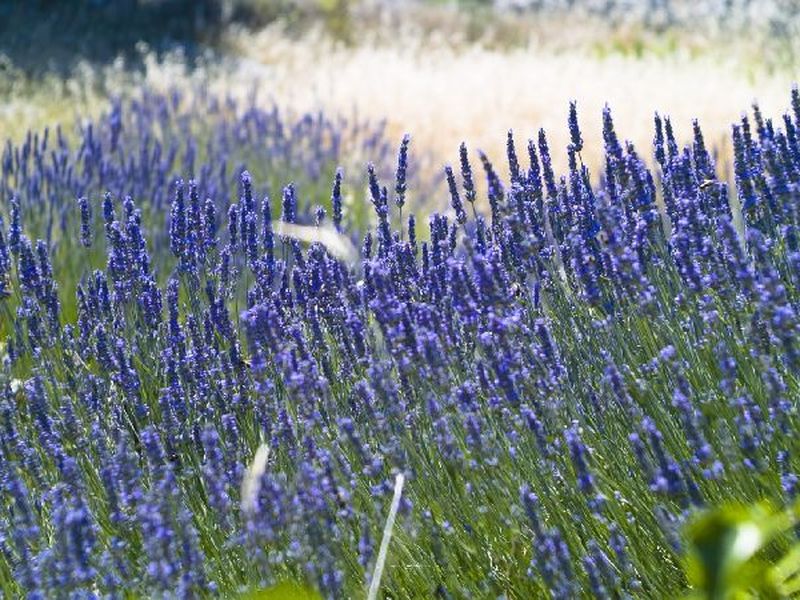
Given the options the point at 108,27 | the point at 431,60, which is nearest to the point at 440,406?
the point at 431,60

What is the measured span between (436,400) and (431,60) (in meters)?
11.9

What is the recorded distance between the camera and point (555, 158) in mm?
8406

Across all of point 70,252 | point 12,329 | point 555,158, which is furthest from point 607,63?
point 12,329

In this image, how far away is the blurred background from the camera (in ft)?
31.5

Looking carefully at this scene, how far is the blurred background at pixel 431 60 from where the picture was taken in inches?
378

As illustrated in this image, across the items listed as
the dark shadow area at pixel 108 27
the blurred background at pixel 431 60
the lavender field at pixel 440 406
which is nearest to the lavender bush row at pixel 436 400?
the lavender field at pixel 440 406

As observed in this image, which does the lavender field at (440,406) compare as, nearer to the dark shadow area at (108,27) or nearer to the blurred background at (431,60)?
the blurred background at (431,60)

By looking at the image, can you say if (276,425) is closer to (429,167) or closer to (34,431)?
(34,431)

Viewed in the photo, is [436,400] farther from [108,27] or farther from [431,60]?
[108,27]

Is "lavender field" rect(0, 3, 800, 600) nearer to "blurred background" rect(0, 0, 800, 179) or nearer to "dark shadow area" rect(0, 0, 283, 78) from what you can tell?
"blurred background" rect(0, 0, 800, 179)

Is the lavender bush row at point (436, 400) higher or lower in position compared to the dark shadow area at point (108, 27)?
Result: higher

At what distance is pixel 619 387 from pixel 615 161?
0.90m

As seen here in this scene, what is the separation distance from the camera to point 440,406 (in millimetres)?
2463

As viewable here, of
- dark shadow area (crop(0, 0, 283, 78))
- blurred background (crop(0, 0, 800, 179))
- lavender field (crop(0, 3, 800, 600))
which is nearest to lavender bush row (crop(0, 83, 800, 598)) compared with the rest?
lavender field (crop(0, 3, 800, 600))
